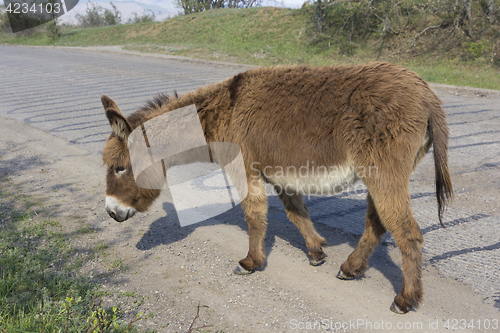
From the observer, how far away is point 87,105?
10.0 metres

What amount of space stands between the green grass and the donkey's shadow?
2.67 feet

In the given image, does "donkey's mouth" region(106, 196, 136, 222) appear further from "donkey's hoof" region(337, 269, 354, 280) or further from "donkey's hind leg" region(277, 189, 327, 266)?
"donkey's hoof" region(337, 269, 354, 280)

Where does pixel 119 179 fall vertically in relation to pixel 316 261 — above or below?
→ above

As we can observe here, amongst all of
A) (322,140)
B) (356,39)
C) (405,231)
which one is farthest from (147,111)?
(356,39)

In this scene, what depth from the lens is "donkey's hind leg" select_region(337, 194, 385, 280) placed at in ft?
10.6

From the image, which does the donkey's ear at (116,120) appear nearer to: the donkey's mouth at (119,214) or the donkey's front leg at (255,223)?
the donkey's mouth at (119,214)

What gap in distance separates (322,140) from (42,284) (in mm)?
2736

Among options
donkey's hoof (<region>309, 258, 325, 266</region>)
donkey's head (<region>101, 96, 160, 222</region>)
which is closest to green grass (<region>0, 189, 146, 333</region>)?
donkey's head (<region>101, 96, 160, 222</region>)

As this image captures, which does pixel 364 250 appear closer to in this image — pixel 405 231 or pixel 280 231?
pixel 405 231

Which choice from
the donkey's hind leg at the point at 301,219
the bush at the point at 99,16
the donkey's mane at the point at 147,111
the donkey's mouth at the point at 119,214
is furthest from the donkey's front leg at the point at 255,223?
the bush at the point at 99,16

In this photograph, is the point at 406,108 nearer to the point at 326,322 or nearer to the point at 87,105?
the point at 326,322

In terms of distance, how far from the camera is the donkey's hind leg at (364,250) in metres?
3.22

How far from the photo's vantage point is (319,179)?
3.14 meters

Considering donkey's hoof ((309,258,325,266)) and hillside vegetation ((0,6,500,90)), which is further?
hillside vegetation ((0,6,500,90))
